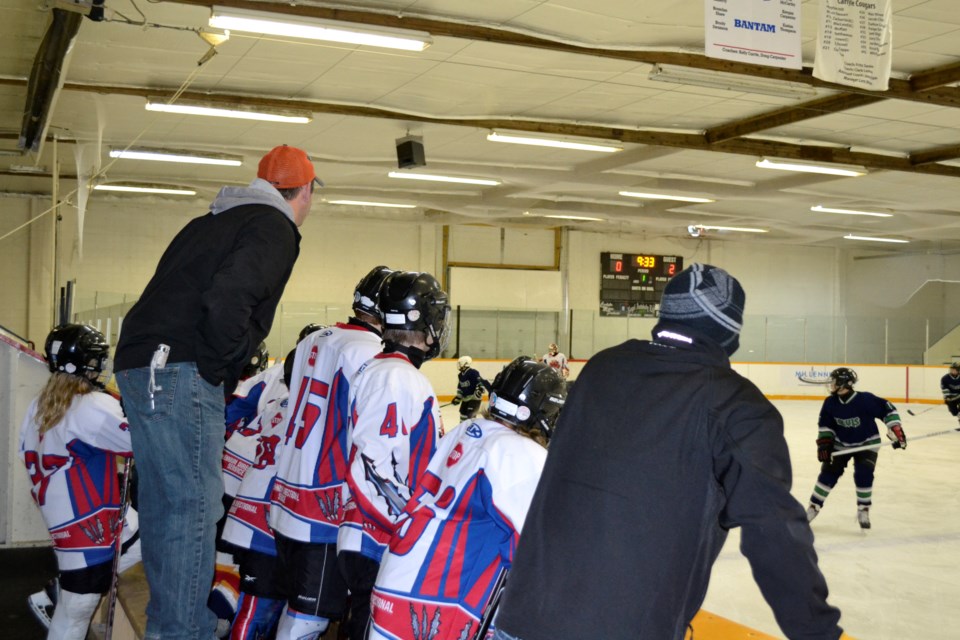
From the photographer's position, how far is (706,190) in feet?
43.8

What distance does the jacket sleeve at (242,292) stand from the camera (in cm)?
200

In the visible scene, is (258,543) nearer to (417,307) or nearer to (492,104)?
(417,307)

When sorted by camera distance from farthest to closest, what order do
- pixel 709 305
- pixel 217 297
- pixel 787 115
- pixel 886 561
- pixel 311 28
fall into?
pixel 787 115, pixel 886 561, pixel 311 28, pixel 217 297, pixel 709 305

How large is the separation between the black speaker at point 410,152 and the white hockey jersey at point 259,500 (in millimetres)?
6810

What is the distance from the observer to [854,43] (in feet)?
14.7

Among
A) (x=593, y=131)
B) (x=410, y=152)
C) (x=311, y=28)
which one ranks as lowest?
(x=410, y=152)

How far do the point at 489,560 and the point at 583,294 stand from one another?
18.2 metres

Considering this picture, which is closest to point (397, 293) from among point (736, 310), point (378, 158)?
point (736, 310)

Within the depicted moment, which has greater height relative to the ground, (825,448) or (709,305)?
(709,305)

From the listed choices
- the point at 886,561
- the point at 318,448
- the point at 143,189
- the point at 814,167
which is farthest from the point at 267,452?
the point at 143,189

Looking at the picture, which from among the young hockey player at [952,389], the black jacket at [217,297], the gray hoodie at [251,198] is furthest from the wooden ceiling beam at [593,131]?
Answer: the black jacket at [217,297]

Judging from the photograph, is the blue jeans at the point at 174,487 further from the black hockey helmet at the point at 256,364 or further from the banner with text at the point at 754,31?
the banner with text at the point at 754,31

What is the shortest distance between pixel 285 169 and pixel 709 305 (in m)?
1.26

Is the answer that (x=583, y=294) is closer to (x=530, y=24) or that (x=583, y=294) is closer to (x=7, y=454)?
(x=530, y=24)
